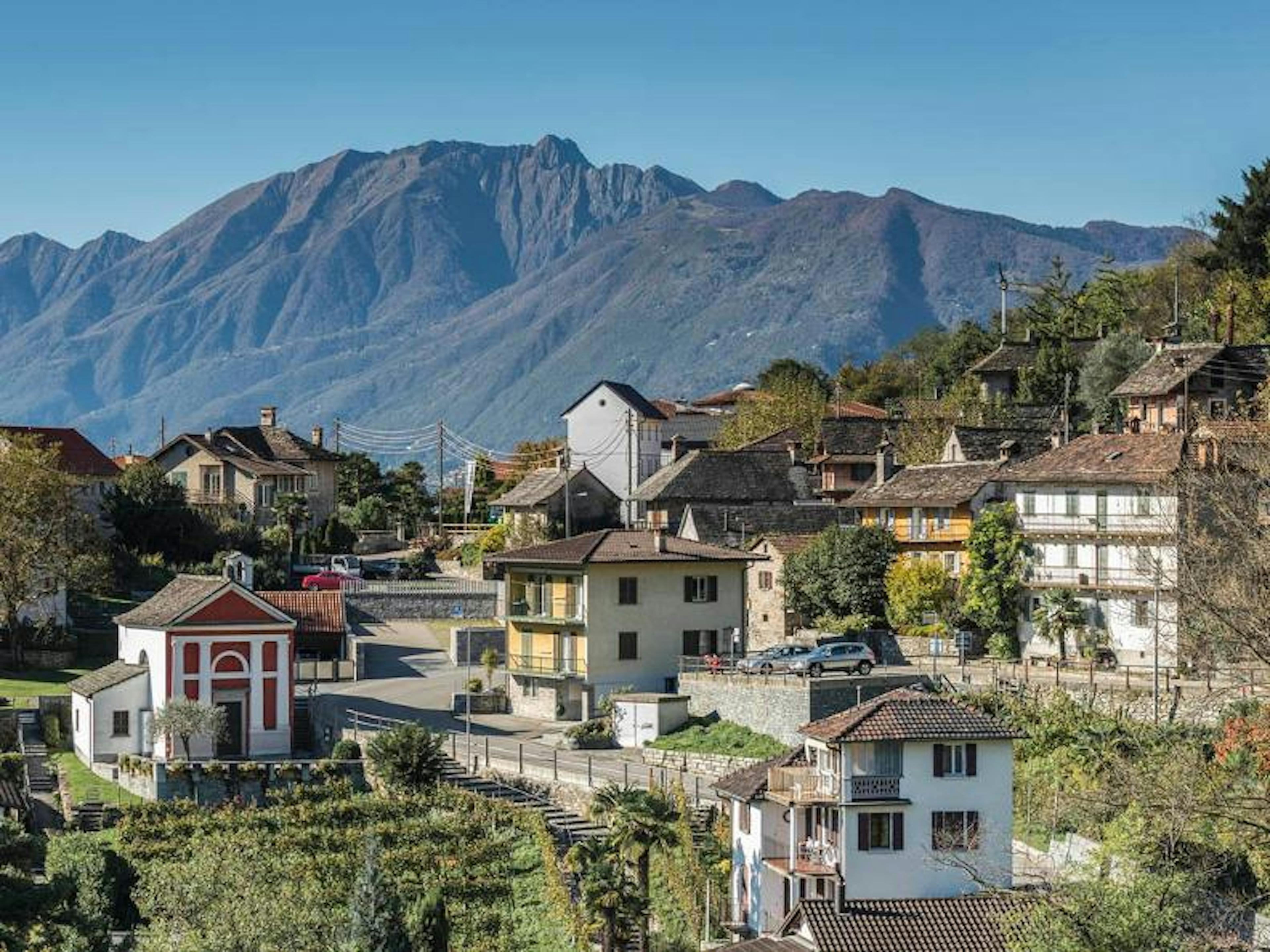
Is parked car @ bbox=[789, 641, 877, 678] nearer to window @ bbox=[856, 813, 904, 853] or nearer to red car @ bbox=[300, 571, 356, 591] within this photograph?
window @ bbox=[856, 813, 904, 853]

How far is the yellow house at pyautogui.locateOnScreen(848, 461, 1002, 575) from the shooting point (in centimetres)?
7925

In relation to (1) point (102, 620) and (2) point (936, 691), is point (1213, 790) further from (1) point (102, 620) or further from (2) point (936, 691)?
(1) point (102, 620)

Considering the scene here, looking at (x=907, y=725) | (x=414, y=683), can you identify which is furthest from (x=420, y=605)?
(x=907, y=725)

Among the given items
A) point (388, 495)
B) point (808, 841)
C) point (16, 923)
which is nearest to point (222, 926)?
point (16, 923)

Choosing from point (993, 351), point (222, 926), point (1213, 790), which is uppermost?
point (993, 351)

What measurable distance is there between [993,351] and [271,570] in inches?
1535

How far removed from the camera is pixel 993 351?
115m

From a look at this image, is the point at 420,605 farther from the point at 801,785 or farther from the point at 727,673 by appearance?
the point at 801,785

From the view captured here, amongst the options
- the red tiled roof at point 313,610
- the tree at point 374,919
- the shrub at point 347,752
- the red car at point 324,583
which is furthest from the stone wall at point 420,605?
the tree at point 374,919

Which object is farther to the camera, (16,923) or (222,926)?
(222,926)

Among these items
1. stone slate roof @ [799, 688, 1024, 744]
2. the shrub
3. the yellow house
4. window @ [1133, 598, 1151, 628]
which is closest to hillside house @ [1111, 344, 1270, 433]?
the yellow house

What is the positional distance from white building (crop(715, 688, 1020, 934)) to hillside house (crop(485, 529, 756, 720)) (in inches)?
817

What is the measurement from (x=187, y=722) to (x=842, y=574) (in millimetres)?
23177

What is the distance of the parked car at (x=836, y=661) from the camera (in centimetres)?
7006
